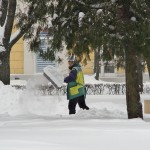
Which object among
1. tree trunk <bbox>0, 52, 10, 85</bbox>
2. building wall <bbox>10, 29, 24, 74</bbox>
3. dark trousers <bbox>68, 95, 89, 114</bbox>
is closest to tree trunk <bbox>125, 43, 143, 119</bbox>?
dark trousers <bbox>68, 95, 89, 114</bbox>

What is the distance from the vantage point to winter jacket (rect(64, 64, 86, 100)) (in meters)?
10.1

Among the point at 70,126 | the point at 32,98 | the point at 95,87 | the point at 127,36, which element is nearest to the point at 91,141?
the point at 70,126

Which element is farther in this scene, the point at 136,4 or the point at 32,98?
the point at 32,98

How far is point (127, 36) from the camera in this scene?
780cm

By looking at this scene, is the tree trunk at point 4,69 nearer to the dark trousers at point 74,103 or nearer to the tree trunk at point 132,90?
the dark trousers at point 74,103

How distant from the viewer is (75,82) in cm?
1022

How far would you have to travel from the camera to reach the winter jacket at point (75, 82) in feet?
33.1

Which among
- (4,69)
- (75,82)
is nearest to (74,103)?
(75,82)

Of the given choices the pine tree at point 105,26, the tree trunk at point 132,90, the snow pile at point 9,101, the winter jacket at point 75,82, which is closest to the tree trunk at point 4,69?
the snow pile at point 9,101

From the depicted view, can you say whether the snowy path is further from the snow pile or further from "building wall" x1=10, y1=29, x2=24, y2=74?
"building wall" x1=10, y1=29, x2=24, y2=74

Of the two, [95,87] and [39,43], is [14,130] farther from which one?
[95,87]

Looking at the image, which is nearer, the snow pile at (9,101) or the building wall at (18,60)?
the snow pile at (9,101)

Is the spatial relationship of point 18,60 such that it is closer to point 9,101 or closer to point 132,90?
point 9,101

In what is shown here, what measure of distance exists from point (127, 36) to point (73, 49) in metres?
1.41
